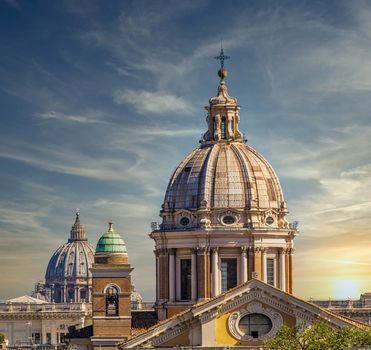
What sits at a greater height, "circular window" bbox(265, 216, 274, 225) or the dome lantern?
the dome lantern

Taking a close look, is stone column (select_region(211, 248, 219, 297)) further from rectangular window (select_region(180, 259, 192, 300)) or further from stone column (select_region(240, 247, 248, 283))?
rectangular window (select_region(180, 259, 192, 300))

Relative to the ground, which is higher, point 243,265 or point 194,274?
point 243,265

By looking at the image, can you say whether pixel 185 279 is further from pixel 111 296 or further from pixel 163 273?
pixel 111 296

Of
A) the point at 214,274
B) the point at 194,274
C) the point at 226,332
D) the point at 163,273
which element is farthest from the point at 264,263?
the point at 226,332

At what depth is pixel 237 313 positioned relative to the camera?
341 ft

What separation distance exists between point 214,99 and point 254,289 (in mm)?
27113

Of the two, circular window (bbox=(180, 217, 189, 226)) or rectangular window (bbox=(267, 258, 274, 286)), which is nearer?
rectangular window (bbox=(267, 258, 274, 286))

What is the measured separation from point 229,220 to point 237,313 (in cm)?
1830

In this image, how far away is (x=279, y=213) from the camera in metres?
123

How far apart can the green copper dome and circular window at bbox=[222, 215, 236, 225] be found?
29.0ft

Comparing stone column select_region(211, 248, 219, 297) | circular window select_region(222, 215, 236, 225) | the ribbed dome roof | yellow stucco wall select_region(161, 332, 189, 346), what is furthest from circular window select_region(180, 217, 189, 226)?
yellow stucco wall select_region(161, 332, 189, 346)

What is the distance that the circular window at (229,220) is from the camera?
121 meters

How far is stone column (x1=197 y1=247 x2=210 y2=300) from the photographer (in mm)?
119438

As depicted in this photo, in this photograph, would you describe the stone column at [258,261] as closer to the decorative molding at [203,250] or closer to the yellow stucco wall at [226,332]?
the decorative molding at [203,250]
